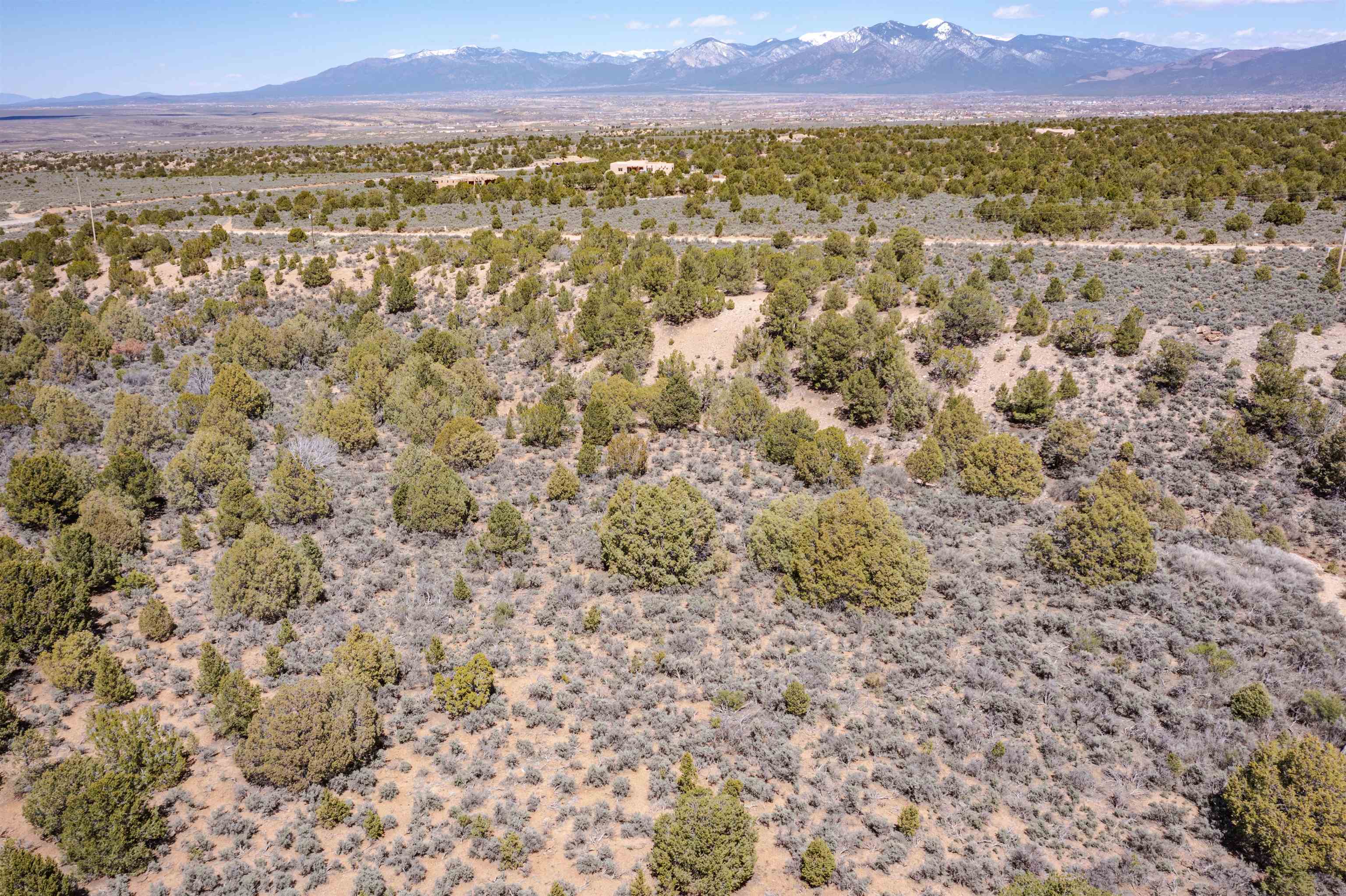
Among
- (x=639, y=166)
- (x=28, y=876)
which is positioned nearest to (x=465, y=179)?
(x=639, y=166)

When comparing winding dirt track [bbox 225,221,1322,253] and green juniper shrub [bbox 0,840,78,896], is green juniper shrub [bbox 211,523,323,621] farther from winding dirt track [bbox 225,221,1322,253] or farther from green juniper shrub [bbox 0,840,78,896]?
winding dirt track [bbox 225,221,1322,253]

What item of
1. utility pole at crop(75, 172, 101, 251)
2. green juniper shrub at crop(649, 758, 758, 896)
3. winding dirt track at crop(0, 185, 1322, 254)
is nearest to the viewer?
green juniper shrub at crop(649, 758, 758, 896)

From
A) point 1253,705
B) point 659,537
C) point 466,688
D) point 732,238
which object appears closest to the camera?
point 1253,705

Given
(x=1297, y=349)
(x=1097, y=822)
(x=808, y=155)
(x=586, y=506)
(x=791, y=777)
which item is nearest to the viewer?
(x=1097, y=822)

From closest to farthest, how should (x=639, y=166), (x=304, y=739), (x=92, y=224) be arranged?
(x=304, y=739) < (x=92, y=224) < (x=639, y=166)

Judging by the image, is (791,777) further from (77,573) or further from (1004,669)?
(77,573)

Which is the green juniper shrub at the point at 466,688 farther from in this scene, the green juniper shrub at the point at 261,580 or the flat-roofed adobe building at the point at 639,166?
the flat-roofed adobe building at the point at 639,166

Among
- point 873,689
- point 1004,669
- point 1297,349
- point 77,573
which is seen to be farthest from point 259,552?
point 1297,349

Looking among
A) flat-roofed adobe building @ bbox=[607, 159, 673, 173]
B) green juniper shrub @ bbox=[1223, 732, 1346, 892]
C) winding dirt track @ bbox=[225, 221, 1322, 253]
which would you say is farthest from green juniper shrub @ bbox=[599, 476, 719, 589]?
flat-roofed adobe building @ bbox=[607, 159, 673, 173]

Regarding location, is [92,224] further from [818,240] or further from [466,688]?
[466,688]

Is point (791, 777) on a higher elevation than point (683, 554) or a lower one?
lower

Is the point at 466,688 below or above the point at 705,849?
above
